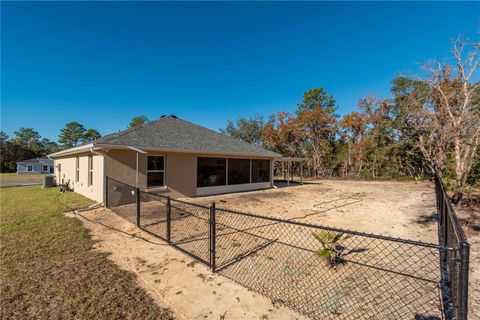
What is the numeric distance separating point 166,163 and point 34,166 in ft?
142

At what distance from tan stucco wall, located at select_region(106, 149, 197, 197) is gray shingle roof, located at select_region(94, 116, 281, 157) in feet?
1.41

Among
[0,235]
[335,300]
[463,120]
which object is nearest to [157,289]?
[335,300]

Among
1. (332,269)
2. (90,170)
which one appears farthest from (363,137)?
(90,170)

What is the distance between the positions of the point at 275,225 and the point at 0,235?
658 cm

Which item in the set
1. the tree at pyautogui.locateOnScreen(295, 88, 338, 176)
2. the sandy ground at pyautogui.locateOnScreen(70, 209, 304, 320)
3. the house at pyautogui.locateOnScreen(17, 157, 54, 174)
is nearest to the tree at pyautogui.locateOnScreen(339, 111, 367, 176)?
the tree at pyautogui.locateOnScreen(295, 88, 338, 176)

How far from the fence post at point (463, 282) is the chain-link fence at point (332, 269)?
0.04 feet

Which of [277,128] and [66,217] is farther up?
[277,128]

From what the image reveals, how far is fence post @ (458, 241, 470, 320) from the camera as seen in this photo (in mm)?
1559

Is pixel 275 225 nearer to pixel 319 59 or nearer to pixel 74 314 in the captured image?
pixel 74 314

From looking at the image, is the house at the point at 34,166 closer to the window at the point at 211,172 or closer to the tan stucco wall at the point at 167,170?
the tan stucco wall at the point at 167,170

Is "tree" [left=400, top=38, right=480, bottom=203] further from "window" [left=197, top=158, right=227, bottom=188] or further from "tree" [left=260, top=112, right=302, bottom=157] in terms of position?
"tree" [left=260, top=112, right=302, bottom=157]

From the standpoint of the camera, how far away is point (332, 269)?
369 cm

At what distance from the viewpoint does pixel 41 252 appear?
409 cm

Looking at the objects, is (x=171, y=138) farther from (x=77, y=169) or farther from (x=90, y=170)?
(x=77, y=169)
